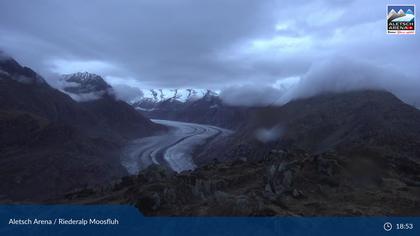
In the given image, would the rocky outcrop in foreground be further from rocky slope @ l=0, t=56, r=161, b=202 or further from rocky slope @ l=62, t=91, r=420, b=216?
rocky slope @ l=0, t=56, r=161, b=202

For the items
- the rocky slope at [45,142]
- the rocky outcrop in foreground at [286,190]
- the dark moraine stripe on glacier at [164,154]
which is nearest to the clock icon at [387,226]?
the rocky outcrop in foreground at [286,190]

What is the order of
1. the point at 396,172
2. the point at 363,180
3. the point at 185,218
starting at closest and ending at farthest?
1. the point at 185,218
2. the point at 363,180
3. the point at 396,172

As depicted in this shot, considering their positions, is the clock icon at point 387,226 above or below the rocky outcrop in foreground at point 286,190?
below

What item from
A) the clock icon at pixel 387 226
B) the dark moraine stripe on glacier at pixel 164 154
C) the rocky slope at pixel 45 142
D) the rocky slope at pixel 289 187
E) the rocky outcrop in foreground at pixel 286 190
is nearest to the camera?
the clock icon at pixel 387 226

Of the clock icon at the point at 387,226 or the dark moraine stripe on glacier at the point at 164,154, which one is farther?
the dark moraine stripe on glacier at the point at 164,154

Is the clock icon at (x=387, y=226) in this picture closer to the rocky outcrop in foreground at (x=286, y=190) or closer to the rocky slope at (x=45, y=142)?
the rocky outcrop in foreground at (x=286, y=190)

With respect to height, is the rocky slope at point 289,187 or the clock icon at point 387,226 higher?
the rocky slope at point 289,187

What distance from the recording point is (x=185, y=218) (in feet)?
72.4

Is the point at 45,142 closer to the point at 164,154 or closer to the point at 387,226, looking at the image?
the point at 164,154

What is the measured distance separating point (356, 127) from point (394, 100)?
18.2 metres

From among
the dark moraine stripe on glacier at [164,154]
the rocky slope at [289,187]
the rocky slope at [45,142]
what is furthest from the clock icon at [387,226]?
the dark moraine stripe on glacier at [164,154]

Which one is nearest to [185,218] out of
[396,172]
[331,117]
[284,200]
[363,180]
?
[284,200]

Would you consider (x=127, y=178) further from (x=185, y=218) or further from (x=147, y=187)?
(x=185, y=218)

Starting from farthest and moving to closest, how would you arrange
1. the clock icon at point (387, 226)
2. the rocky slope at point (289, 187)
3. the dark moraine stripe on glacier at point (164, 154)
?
the dark moraine stripe on glacier at point (164, 154)
the rocky slope at point (289, 187)
the clock icon at point (387, 226)
